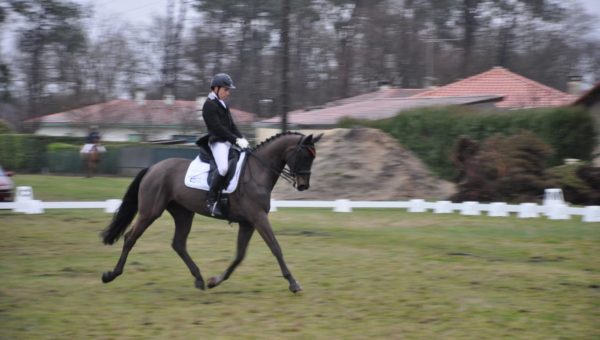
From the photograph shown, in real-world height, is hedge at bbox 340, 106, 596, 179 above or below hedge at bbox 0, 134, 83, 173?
above

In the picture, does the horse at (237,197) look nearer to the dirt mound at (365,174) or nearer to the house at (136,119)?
the dirt mound at (365,174)

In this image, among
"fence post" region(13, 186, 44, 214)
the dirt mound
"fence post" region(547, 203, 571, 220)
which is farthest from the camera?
the dirt mound

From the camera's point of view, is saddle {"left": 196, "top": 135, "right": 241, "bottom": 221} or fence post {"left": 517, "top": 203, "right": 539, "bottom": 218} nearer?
saddle {"left": 196, "top": 135, "right": 241, "bottom": 221}

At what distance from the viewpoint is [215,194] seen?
9711 millimetres

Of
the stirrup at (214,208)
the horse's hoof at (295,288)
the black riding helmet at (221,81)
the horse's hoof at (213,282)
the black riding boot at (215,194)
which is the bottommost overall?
the horse's hoof at (213,282)

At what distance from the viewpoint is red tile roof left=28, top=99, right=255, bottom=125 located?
164ft

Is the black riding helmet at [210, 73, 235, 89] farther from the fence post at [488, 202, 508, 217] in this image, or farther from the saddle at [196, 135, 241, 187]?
the fence post at [488, 202, 508, 217]

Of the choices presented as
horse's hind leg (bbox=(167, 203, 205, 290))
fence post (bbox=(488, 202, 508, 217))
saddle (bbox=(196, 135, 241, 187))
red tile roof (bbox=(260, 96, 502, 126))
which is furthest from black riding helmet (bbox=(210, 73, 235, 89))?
red tile roof (bbox=(260, 96, 502, 126))

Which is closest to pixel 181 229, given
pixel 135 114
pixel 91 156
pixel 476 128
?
pixel 476 128

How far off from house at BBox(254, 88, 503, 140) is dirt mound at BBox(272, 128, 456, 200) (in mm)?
12418

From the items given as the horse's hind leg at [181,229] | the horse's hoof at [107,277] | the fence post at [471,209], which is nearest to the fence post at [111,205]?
the fence post at [471,209]

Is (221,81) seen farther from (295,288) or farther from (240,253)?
(295,288)

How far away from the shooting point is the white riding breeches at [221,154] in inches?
382

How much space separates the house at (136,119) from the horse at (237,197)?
3690 cm
